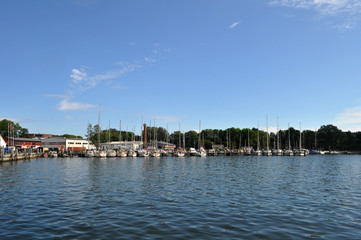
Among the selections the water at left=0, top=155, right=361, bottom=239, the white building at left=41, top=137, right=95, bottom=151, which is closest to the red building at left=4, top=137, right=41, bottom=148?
the white building at left=41, top=137, right=95, bottom=151

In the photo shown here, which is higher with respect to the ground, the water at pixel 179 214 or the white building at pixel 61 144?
the white building at pixel 61 144

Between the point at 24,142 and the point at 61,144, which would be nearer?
the point at 61,144

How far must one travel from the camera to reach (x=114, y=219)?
15992mm

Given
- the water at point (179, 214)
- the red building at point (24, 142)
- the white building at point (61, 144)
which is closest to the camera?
the water at point (179, 214)

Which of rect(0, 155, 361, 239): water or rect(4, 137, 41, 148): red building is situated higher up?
rect(4, 137, 41, 148): red building

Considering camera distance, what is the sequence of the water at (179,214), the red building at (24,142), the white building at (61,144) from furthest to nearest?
the red building at (24,142) < the white building at (61,144) < the water at (179,214)

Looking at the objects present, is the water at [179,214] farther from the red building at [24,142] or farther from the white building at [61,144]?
the red building at [24,142]

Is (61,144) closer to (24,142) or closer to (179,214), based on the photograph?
(24,142)

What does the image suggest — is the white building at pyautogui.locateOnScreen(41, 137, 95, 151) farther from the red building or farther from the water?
the water

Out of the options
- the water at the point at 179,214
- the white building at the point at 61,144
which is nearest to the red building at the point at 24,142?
the white building at the point at 61,144

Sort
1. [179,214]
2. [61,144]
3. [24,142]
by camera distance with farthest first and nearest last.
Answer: [24,142]
[61,144]
[179,214]

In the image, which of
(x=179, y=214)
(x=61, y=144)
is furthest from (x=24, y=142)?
(x=179, y=214)

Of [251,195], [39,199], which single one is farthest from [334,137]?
[39,199]

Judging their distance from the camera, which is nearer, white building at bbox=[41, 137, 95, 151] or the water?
the water
